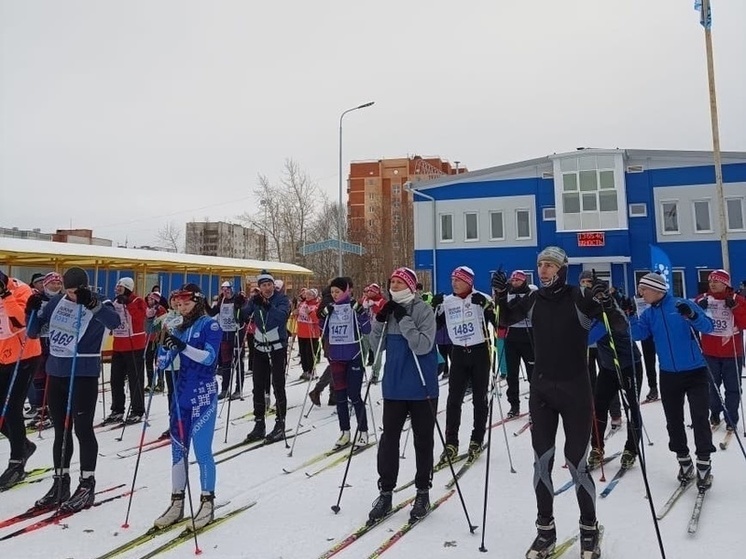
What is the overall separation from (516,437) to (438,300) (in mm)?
1983

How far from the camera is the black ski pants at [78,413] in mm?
4344

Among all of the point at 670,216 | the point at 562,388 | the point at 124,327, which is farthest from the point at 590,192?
the point at 562,388

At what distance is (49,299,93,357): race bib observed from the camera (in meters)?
4.42

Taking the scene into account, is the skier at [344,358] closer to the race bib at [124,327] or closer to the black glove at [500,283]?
the black glove at [500,283]

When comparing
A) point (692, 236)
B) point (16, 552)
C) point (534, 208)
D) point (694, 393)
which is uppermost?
point (534, 208)

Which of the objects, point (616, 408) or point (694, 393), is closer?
point (694, 393)

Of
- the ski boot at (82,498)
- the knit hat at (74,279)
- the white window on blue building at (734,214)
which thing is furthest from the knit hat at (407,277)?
the white window on blue building at (734,214)

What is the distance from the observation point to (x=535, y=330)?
3615 millimetres

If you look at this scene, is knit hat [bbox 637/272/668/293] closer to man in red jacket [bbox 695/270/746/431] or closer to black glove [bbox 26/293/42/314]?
man in red jacket [bbox 695/270/746/431]

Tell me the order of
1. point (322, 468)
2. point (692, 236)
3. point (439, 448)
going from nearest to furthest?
point (322, 468) < point (439, 448) < point (692, 236)

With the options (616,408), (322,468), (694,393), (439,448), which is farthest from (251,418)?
(694,393)

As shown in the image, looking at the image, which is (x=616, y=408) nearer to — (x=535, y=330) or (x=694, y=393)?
(x=694, y=393)

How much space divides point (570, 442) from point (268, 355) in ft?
13.2

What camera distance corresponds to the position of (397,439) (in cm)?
411
